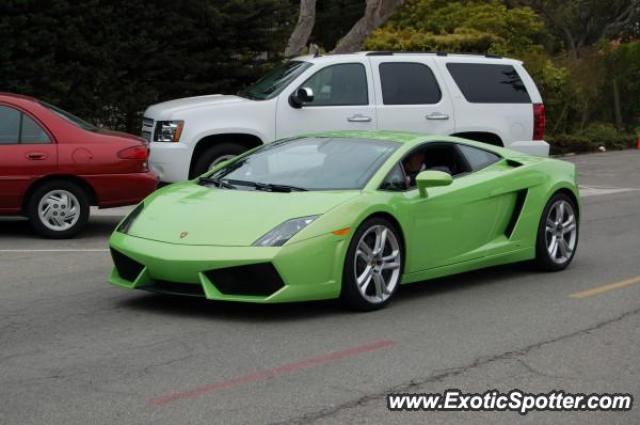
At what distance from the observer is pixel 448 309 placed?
828 centimetres

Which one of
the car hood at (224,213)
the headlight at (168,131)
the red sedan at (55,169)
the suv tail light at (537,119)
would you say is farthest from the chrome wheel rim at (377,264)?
the suv tail light at (537,119)

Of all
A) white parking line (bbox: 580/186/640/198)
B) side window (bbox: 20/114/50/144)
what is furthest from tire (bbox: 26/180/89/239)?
white parking line (bbox: 580/186/640/198)

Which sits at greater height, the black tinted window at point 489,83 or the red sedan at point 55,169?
the black tinted window at point 489,83

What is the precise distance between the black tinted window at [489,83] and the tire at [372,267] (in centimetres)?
777

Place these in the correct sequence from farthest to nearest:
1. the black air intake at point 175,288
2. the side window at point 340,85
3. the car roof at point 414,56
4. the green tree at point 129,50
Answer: the green tree at point 129,50
the car roof at point 414,56
the side window at point 340,85
the black air intake at point 175,288

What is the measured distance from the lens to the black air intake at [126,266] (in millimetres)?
7934

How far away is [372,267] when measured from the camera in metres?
8.00

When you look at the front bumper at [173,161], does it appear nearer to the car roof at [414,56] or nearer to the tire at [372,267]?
the car roof at [414,56]

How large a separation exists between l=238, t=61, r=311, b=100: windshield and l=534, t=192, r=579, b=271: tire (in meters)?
5.65

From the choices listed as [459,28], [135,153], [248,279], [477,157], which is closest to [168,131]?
[135,153]

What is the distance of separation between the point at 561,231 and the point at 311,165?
2626 millimetres

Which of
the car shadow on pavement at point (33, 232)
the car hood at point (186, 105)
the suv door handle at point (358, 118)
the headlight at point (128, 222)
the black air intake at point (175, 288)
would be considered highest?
the car hood at point (186, 105)

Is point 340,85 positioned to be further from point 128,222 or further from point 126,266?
point 126,266

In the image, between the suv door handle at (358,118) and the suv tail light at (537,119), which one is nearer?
the suv door handle at (358,118)
